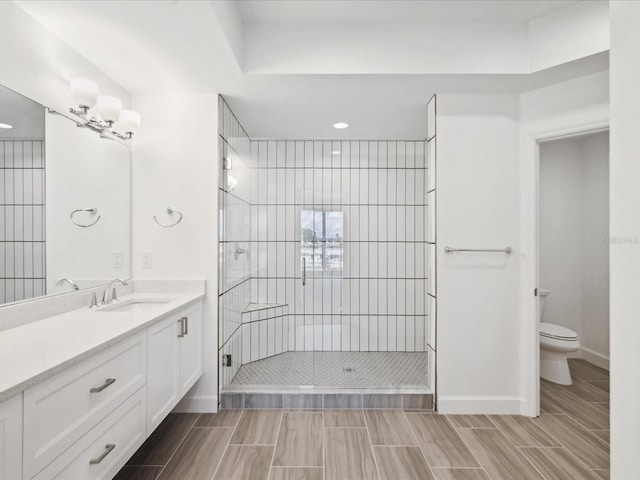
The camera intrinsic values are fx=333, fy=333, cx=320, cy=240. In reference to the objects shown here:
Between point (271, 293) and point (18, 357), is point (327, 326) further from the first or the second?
point (18, 357)

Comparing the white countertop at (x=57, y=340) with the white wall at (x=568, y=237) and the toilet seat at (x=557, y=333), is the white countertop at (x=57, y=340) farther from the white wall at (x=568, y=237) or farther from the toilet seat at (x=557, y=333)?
the white wall at (x=568, y=237)

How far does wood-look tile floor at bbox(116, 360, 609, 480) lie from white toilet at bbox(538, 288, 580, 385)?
1.07 feet

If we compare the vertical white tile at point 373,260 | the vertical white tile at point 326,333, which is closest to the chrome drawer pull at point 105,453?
the vertical white tile at point 326,333

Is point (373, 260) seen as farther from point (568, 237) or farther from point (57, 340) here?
point (57, 340)

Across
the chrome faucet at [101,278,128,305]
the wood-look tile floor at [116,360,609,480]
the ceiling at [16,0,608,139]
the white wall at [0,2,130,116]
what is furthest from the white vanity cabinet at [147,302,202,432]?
the ceiling at [16,0,608,139]

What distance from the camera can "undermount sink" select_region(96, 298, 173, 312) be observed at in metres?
2.06

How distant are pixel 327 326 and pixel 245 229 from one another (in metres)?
1.27

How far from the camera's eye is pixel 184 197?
2451mm

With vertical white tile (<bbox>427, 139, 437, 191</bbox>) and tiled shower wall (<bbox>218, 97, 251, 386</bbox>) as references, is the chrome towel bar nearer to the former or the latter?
vertical white tile (<bbox>427, 139, 437, 191</bbox>)

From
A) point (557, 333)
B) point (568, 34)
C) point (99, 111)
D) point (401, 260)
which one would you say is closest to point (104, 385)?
point (99, 111)

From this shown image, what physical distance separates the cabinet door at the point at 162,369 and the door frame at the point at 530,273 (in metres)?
2.41

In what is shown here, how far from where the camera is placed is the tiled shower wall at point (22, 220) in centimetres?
156

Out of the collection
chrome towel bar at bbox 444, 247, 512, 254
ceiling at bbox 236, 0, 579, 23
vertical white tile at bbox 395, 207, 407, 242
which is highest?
ceiling at bbox 236, 0, 579, 23

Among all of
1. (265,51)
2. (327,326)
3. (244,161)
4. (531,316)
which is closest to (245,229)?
(244,161)
